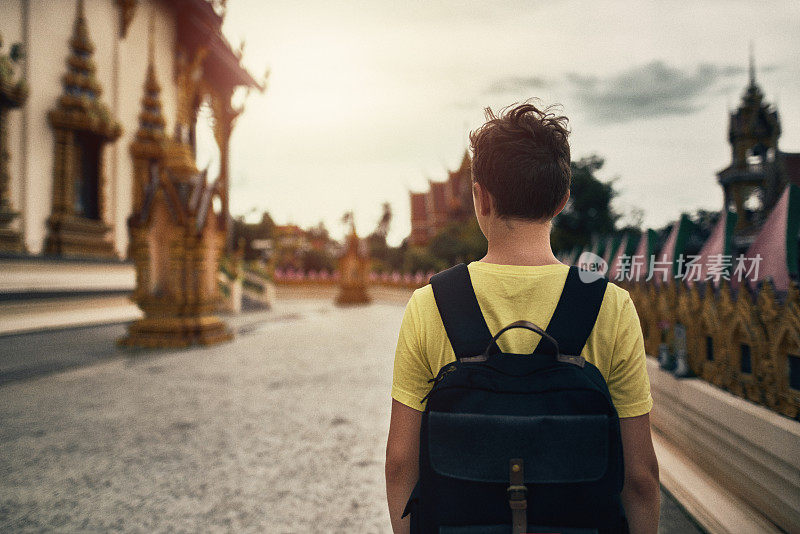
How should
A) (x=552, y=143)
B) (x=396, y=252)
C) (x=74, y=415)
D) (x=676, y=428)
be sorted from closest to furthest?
(x=552, y=143) < (x=676, y=428) < (x=74, y=415) < (x=396, y=252)

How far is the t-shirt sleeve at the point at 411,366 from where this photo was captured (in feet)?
3.62

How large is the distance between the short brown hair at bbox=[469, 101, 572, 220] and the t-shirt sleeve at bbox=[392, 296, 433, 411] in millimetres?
343

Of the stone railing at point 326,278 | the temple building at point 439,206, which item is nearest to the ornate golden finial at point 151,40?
the stone railing at point 326,278

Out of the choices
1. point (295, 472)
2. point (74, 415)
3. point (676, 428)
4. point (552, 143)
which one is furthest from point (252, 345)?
point (552, 143)

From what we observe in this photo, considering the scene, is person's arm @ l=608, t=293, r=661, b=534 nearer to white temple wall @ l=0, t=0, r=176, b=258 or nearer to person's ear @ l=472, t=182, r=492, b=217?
person's ear @ l=472, t=182, r=492, b=217

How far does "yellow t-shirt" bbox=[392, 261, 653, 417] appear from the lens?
1056mm

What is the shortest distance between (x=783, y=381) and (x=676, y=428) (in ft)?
3.92

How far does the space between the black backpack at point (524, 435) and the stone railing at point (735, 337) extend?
1920 mm

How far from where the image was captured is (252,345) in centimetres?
896

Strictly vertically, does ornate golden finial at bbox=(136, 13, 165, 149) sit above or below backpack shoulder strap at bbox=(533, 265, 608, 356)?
above

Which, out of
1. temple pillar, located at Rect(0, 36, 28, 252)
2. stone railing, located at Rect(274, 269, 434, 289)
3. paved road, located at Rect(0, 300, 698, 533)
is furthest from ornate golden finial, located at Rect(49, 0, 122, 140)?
stone railing, located at Rect(274, 269, 434, 289)

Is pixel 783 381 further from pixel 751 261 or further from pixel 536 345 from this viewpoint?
pixel 536 345

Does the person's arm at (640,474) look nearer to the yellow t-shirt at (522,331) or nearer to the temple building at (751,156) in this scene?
the yellow t-shirt at (522,331)

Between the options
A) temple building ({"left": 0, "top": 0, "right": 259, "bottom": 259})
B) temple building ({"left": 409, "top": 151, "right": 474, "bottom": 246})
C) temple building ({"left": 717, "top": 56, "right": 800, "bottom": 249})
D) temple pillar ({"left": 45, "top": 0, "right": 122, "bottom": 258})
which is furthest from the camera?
temple building ({"left": 409, "top": 151, "right": 474, "bottom": 246})
